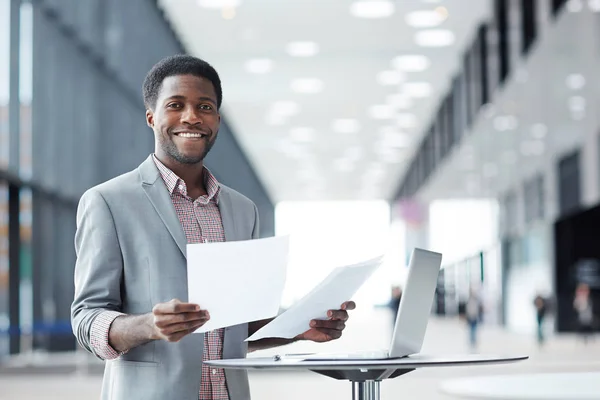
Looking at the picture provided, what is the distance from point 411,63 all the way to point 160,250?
13336mm

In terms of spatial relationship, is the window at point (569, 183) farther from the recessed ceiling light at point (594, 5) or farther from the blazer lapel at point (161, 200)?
the blazer lapel at point (161, 200)

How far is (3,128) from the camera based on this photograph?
1344cm

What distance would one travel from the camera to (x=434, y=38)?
14906mm

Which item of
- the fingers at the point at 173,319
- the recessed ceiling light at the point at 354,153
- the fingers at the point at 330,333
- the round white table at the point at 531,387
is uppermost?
the recessed ceiling light at the point at 354,153

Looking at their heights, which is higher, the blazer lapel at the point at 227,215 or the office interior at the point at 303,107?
the office interior at the point at 303,107

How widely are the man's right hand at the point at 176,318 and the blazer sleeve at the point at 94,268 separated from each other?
33cm

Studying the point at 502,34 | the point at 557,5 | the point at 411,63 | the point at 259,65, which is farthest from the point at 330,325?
the point at 411,63

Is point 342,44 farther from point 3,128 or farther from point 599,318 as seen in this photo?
point 599,318

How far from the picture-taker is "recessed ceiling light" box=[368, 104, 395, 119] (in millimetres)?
18391

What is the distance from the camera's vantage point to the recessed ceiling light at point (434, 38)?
48.1 ft

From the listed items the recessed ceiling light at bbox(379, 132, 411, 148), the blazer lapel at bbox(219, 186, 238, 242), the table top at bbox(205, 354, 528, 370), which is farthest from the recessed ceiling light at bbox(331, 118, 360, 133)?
the table top at bbox(205, 354, 528, 370)

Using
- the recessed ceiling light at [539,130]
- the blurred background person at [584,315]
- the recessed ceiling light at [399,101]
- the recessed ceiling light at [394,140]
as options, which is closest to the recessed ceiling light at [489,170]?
the recessed ceiling light at [539,130]

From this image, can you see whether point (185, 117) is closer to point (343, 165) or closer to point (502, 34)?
point (502, 34)

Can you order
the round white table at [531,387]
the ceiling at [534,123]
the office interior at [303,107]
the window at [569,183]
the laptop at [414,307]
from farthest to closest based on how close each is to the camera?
the window at [569,183]
the ceiling at [534,123]
the office interior at [303,107]
the laptop at [414,307]
the round white table at [531,387]
